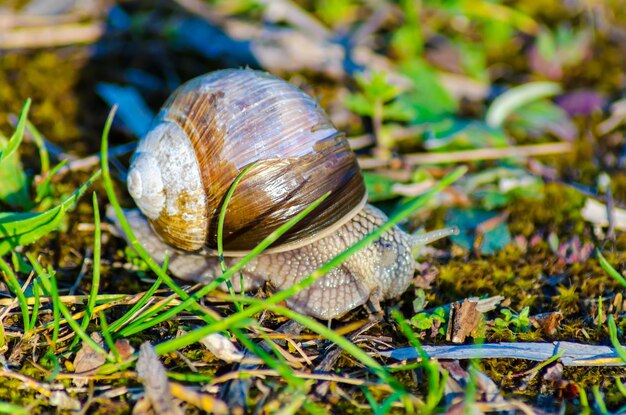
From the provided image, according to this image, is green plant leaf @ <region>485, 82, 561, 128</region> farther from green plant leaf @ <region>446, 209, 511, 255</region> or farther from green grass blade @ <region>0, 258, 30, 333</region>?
green grass blade @ <region>0, 258, 30, 333</region>

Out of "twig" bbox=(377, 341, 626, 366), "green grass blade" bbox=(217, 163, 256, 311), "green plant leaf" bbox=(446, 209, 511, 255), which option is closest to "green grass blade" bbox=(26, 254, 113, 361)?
"green grass blade" bbox=(217, 163, 256, 311)

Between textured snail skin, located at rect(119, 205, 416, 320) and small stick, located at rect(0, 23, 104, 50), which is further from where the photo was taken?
small stick, located at rect(0, 23, 104, 50)

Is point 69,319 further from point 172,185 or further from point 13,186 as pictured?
point 13,186

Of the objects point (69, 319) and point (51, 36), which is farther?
point (51, 36)

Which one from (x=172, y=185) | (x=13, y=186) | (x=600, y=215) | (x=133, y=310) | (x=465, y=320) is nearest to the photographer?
(x=133, y=310)

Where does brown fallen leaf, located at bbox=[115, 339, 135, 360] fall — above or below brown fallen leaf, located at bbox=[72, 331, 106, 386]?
above

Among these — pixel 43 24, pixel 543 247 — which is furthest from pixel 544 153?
pixel 43 24

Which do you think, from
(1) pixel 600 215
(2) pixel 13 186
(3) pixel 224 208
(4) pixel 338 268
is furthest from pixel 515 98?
(2) pixel 13 186
